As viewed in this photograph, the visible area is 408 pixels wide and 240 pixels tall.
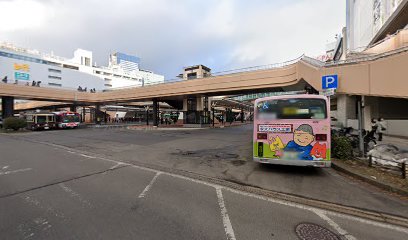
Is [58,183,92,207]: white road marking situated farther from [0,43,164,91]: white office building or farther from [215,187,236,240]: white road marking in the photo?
[0,43,164,91]: white office building

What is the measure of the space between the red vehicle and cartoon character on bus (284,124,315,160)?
34.0 m

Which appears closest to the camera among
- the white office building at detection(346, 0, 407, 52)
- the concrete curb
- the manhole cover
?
the manhole cover

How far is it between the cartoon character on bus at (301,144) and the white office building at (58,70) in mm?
61809

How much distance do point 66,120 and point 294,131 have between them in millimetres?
34411

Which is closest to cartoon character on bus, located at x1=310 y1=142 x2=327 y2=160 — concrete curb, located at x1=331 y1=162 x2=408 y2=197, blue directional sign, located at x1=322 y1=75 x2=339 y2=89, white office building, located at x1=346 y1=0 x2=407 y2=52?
concrete curb, located at x1=331 y1=162 x2=408 y2=197

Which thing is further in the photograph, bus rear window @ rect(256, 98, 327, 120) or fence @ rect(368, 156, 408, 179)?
bus rear window @ rect(256, 98, 327, 120)

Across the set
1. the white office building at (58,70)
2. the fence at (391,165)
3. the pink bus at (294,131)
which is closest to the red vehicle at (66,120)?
the white office building at (58,70)

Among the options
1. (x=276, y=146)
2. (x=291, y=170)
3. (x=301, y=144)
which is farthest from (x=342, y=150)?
(x=276, y=146)

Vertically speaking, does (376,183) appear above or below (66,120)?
below

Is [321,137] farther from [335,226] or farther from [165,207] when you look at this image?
[165,207]

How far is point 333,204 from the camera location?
14.9ft

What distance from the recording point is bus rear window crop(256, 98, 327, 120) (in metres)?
6.41

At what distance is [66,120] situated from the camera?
3155cm

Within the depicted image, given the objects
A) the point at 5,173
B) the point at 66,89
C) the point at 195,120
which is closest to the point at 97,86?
the point at 66,89
